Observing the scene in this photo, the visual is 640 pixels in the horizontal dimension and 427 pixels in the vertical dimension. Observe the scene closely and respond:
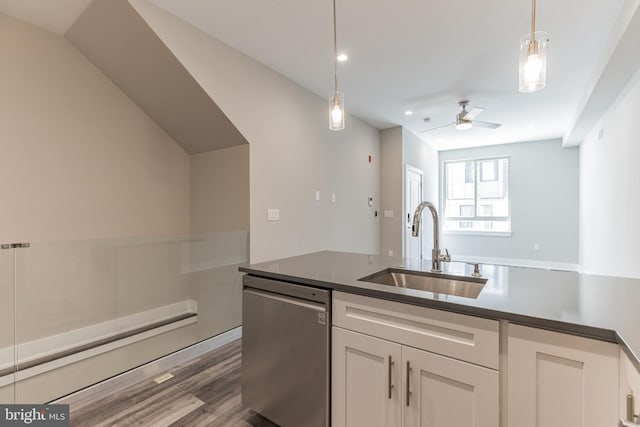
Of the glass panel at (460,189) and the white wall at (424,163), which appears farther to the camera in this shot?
the glass panel at (460,189)

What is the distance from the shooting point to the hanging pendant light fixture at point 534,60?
1461 millimetres

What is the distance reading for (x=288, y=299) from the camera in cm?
157

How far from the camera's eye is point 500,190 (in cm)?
709

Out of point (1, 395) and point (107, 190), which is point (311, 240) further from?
point (1, 395)

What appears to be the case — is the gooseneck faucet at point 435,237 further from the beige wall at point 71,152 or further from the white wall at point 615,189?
the beige wall at point 71,152

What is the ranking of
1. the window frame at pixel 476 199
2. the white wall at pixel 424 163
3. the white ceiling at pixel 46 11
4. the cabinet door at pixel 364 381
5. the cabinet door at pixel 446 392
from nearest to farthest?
the cabinet door at pixel 446 392, the cabinet door at pixel 364 381, the white ceiling at pixel 46 11, the white wall at pixel 424 163, the window frame at pixel 476 199

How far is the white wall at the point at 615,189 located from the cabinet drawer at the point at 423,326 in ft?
9.91

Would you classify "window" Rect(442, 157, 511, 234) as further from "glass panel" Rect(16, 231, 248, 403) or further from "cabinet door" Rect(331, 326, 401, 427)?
"cabinet door" Rect(331, 326, 401, 427)

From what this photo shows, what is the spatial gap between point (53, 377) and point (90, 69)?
2.63 metres

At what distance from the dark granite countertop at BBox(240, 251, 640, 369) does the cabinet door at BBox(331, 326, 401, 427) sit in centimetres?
23

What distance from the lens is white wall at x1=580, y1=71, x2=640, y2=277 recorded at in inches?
116

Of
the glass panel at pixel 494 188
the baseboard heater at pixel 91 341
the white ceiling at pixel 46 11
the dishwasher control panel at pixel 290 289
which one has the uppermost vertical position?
the white ceiling at pixel 46 11

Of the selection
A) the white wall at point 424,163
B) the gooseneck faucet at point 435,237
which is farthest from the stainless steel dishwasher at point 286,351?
the white wall at point 424,163

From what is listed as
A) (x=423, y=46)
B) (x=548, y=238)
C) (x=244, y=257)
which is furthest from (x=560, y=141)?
(x=244, y=257)
